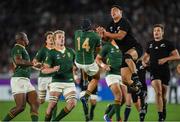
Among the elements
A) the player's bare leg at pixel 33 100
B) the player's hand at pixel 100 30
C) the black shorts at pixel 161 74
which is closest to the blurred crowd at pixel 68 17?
the black shorts at pixel 161 74

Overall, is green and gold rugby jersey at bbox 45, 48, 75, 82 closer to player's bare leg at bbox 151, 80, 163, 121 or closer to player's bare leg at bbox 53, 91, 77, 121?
player's bare leg at bbox 53, 91, 77, 121

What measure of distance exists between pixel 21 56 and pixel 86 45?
2.04 m

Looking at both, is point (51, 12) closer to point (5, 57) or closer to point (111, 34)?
point (5, 57)

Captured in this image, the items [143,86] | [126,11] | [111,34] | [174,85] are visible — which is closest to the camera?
[111,34]

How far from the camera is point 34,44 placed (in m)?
30.6

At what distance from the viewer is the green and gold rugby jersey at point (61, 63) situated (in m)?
13.8

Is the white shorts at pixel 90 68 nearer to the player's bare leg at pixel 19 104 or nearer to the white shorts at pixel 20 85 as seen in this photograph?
the white shorts at pixel 20 85

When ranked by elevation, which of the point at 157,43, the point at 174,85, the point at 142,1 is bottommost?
the point at 174,85

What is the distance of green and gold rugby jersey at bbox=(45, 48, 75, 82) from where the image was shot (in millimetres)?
13797

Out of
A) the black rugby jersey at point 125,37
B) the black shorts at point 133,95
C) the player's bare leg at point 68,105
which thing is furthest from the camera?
the black shorts at point 133,95

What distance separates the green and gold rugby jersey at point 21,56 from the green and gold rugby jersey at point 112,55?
7.14 feet

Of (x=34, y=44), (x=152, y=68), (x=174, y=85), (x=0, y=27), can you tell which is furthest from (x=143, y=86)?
(x=0, y=27)

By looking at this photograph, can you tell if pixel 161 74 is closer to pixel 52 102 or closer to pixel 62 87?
pixel 62 87

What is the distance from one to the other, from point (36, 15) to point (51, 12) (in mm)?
962
